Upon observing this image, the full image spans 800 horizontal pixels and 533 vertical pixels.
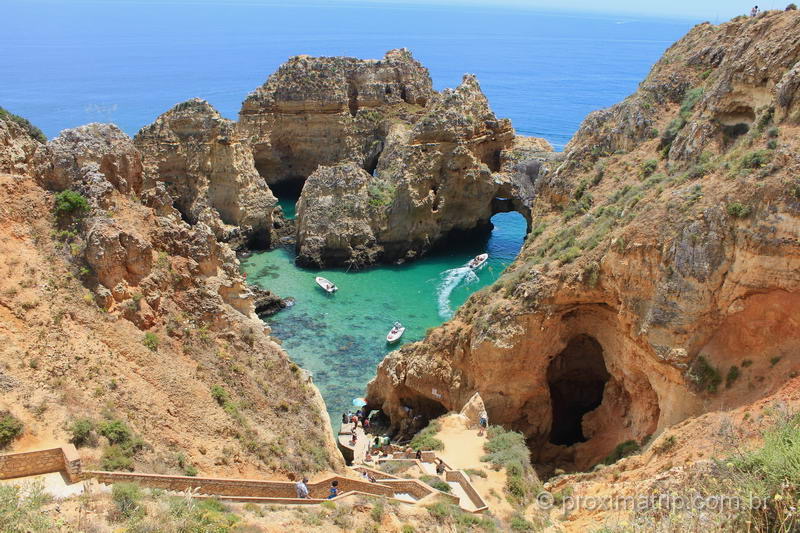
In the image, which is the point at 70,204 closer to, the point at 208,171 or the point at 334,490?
the point at 334,490

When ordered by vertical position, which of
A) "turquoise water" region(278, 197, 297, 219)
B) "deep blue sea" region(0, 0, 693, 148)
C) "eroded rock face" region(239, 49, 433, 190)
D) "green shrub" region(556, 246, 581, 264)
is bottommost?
"green shrub" region(556, 246, 581, 264)

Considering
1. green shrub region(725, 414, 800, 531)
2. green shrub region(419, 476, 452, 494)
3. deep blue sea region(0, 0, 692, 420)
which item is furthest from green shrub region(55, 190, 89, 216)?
deep blue sea region(0, 0, 692, 420)

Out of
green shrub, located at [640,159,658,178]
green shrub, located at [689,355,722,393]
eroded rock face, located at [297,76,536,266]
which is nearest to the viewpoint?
green shrub, located at [689,355,722,393]

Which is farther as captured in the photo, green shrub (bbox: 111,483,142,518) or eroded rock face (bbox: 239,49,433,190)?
eroded rock face (bbox: 239,49,433,190)

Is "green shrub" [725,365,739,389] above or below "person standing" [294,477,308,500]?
above

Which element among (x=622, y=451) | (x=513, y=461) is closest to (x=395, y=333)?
(x=513, y=461)

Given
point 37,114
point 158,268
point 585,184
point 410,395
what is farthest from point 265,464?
point 37,114

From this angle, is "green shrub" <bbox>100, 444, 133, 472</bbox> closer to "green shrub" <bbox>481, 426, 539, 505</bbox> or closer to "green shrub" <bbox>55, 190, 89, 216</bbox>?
"green shrub" <bbox>55, 190, 89, 216</bbox>
